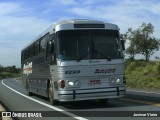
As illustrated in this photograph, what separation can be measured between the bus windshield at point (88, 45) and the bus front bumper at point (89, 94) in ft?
3.78

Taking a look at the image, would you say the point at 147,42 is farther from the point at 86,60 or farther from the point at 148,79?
the point at 86,60

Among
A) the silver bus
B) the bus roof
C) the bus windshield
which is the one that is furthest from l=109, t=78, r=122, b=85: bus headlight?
the bus roof

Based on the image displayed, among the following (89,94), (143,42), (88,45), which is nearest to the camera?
(89,94)

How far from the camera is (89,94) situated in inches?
619

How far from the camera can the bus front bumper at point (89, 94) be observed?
15.6 m

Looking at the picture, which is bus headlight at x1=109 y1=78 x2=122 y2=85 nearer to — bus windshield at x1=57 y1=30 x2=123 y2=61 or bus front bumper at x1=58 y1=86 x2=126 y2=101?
bus front bumper at x1=58 y1=86 x2=126 y2=101

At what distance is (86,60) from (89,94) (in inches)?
47.9

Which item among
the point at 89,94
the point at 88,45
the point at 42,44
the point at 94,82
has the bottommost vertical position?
the point at 89,94

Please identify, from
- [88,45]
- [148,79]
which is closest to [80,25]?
[88,45]

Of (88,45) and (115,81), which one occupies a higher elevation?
(88,45)

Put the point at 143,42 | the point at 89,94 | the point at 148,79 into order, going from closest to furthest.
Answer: the point at 89,94 < the point at 148,79 < the point at 143,42

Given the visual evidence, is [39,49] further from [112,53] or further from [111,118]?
[111,118]

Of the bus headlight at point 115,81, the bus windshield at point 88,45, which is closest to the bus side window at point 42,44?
the bus windshield at point 88,45

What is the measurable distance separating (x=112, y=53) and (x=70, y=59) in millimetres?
1608
